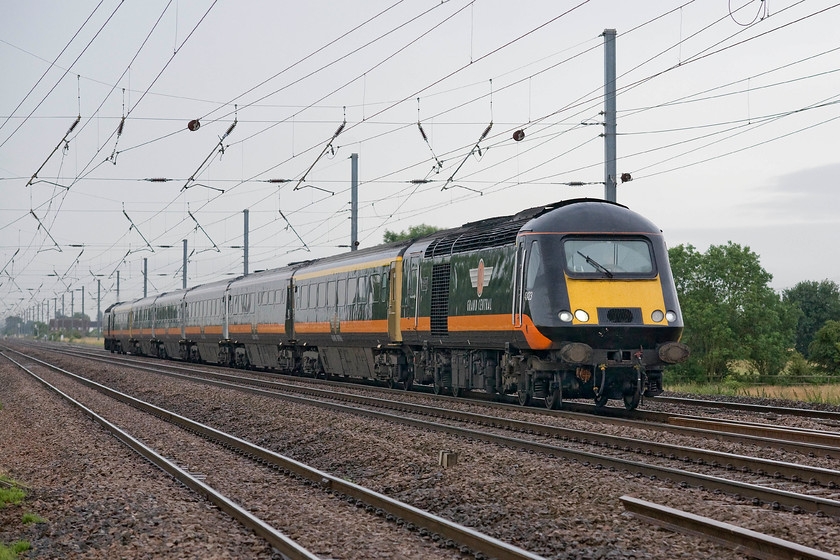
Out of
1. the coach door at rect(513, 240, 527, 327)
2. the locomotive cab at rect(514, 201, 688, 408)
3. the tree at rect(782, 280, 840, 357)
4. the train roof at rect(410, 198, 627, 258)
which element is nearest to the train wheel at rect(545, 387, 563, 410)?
the locomotive cab at rect(514, 201, 688, 408)

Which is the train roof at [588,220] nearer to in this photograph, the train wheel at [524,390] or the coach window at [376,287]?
Result: the train wheel at [524,390]

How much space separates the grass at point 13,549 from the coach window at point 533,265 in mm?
10700

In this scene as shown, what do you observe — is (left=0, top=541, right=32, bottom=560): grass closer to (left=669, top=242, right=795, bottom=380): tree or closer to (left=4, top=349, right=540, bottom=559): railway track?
(left=4, top=349, right=540, bottom=559): railway track

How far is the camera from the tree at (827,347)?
163ft

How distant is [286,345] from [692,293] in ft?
100

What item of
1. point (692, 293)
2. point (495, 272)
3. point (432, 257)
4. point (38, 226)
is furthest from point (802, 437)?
point (692, 293)

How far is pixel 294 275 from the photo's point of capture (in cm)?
3406

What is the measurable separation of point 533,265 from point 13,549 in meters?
11.0

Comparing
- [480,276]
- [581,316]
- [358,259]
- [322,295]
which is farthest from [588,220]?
[322,295]

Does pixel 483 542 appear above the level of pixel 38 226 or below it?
below

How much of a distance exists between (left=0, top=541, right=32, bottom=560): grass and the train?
1021 cm

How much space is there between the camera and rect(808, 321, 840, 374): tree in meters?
49.8

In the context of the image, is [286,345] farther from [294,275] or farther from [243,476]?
[243,476]

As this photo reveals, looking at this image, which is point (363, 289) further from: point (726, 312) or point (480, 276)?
point (726, 312)
